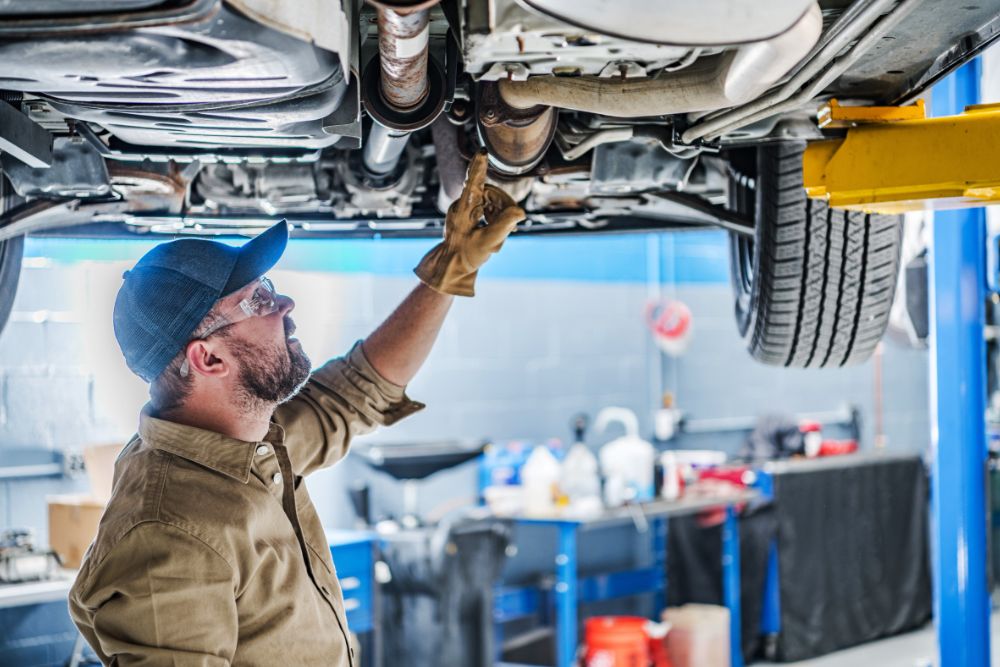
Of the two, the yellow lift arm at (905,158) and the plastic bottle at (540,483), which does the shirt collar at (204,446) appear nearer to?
the yellow lift arm at (905,158)

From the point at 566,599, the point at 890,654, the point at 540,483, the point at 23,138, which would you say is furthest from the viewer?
the point at 890,654

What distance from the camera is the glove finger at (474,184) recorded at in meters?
1.89

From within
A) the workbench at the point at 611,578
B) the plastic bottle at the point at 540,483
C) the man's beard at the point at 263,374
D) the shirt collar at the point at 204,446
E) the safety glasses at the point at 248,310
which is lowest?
the workbench at the point at 611,578

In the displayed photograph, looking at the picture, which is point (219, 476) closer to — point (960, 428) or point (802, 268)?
point (802, 268)

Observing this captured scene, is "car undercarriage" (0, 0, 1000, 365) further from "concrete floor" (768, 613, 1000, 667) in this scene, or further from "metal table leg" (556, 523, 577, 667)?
"concrete floor" (768, 613, 1000, 667)

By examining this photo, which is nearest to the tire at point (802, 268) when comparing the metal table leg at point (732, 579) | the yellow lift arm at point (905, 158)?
the yellow lift arm at point (905, 158)

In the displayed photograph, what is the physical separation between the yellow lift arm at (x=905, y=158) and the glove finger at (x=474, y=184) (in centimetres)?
56

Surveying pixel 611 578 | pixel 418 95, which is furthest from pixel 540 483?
pixel 418 95

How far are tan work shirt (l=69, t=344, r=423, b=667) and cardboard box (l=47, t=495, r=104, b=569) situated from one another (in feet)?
6.71

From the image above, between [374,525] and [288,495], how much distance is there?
10.3ft

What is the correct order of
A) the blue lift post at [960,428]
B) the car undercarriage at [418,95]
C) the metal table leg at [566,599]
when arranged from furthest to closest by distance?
the metal table leg at [566,599] < the blue lift post at [960,428] < the car undercarriage at [418,95]

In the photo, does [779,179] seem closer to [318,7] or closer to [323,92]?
[323,92]

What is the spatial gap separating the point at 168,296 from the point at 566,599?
11.6ft

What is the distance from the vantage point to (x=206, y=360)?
177 centimetres
